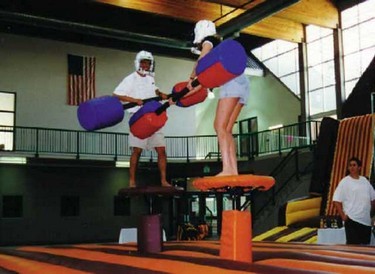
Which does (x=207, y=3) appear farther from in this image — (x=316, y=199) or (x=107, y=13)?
(x=316, y=199)

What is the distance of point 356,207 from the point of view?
5.55 m

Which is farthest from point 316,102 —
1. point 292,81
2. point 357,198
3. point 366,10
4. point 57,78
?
point 357,198

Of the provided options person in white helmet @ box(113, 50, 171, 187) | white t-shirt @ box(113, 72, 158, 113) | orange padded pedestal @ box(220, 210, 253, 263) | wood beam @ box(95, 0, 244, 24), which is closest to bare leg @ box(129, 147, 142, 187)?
person in white helmet @ box(113, 50, 171, 187)

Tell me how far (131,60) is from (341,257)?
19217 mm

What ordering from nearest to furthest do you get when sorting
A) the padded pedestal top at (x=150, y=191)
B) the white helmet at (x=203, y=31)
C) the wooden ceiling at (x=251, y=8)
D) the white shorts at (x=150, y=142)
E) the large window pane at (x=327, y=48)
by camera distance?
1. the white helmet at (x=203, y=31)
2. the padded pedestal top at (x=150, y=191)
3. the white shorts at (x=150, y=142)
4. the wooden ceiling at (x=251, y=8)
5. the large window pane at (x=327, y=48)

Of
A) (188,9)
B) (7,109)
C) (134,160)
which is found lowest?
(134,160)

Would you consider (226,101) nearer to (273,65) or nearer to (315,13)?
(315,13)

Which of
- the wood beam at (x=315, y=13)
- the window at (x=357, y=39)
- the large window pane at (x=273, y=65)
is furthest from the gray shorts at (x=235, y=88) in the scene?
the large window pane at (x=273, y=65)

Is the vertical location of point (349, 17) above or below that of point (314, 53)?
above

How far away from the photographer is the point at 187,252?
329cm

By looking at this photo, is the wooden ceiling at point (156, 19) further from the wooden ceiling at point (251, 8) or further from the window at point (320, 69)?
the window at point (320, 69)

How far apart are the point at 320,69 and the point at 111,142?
852cm

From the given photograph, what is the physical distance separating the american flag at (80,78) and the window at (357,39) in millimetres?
9476

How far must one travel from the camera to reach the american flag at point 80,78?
1981 cm
